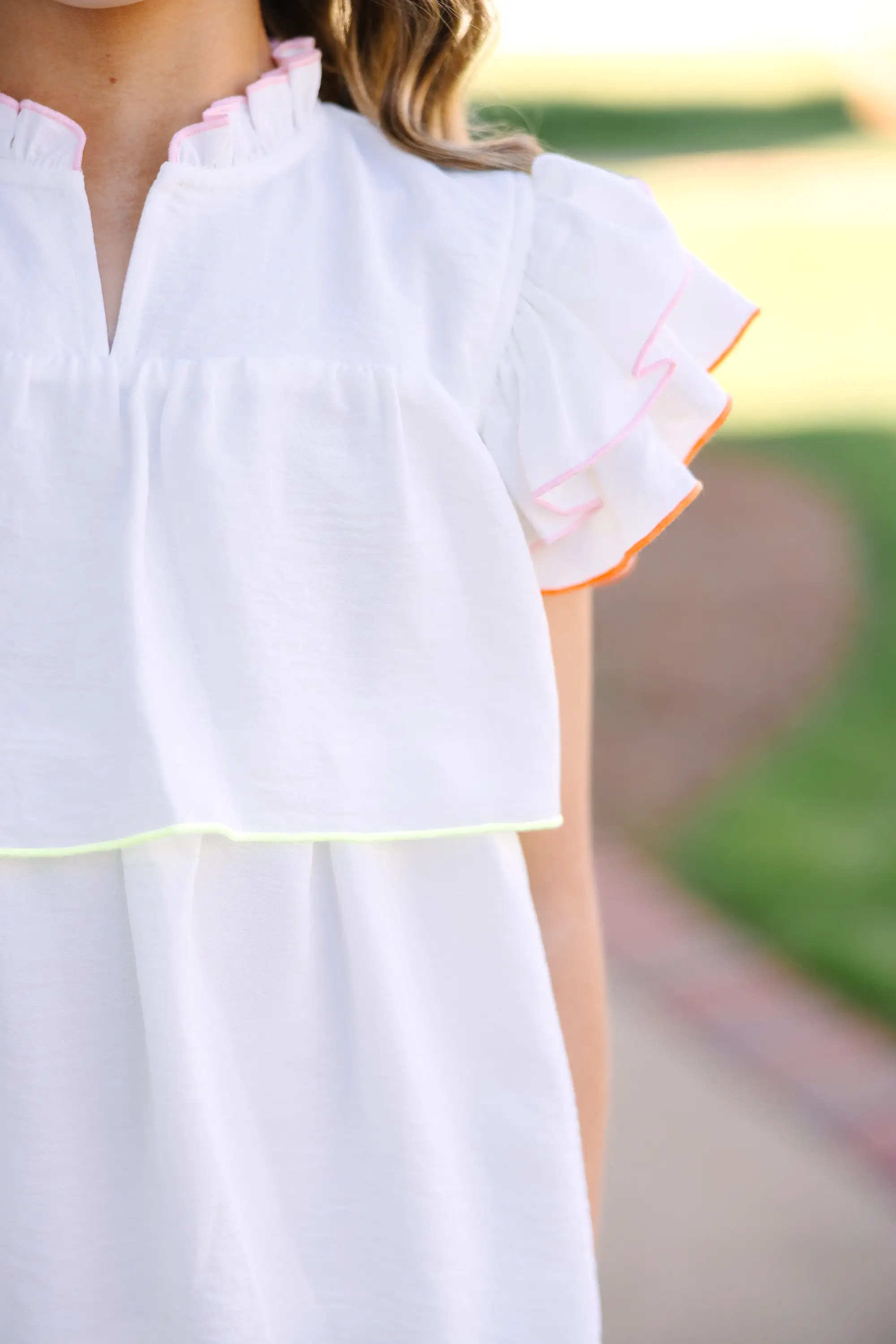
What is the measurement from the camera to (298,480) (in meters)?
1.28

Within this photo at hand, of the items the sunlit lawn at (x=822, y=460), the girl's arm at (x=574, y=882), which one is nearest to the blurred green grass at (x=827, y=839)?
the sunlit lawn at (x=822, y=460)

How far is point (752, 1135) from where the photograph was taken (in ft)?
11.2

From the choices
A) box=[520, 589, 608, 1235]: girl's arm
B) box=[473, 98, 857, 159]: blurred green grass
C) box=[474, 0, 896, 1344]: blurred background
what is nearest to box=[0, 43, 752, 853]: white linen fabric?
box=[520, 589, 608, 1235]: girl's arm

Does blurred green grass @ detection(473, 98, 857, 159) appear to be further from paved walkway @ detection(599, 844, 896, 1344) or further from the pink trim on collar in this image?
the pink trim on collar

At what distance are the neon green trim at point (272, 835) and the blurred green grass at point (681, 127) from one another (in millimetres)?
16127

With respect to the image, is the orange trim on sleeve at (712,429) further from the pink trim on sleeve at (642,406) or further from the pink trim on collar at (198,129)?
the pink trim on collar at (198,129)

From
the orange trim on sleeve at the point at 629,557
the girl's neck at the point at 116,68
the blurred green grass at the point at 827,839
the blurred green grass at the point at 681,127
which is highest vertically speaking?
the blurred green grass at the point at 681,127

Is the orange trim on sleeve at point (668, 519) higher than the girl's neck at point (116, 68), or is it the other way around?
the girl's neck at point (116, 68)

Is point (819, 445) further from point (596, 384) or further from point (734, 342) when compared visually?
point (596, 384)

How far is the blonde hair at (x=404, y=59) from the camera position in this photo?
1499 millimetres

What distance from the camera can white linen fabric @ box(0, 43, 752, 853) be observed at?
124cm

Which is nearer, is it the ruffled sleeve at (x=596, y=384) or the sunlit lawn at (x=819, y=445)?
the ruffled sleeve at (x=596, y=384)

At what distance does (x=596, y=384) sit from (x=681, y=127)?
19470 millimetres

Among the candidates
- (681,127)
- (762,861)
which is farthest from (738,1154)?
(681,127)
